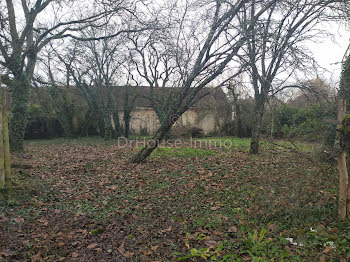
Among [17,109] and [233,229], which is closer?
[233,229]

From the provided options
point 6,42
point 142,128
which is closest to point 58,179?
point 6,42

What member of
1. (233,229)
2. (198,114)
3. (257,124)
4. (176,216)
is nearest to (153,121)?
(198,114)

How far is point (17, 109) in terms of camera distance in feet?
35.8

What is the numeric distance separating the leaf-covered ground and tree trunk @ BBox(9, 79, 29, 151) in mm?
4819

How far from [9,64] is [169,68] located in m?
8.70

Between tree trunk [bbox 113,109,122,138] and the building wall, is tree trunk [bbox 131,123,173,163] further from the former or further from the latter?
the building wall

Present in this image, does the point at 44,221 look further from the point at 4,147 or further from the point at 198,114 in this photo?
the point at 198,114

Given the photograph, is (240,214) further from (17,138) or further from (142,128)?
(142,128)

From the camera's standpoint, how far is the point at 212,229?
13.1 ft

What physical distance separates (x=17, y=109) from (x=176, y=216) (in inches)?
375

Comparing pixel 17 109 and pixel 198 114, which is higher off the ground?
pixel 198 114

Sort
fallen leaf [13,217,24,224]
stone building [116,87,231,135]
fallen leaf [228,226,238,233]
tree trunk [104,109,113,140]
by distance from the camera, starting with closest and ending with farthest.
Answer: fallen leaf [228,226,238,233] < fallen leaf [13,217,24,224] < tree trunk [104,109,113,140] < stone building [116,87,231,135]

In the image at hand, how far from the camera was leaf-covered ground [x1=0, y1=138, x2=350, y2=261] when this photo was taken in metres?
3.31

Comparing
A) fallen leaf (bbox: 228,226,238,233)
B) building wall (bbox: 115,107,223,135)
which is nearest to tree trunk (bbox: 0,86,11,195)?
fallen leaf (bbox: 228,226,238,233)
